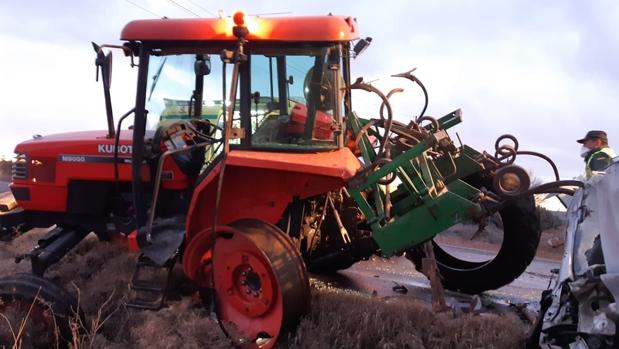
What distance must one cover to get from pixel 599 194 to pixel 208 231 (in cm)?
273

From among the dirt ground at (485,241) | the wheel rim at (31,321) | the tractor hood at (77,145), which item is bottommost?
the dirt ground at (485,241)

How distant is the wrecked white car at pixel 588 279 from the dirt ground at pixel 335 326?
477 millimetres

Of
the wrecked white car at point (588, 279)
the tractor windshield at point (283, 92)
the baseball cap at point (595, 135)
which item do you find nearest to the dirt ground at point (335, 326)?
the wrecked white car at point (588, 279)

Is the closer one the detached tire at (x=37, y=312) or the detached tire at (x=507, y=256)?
the detached tire at (x=37, y=312)

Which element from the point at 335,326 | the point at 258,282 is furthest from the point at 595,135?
the point at 258,282

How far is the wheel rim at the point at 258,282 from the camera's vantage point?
163 inches

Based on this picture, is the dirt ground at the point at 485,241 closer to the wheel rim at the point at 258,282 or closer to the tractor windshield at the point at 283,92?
the tractor windshield at the point at 283,92

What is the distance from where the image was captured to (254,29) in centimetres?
443

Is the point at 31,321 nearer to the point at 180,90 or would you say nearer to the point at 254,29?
the point at 180,90

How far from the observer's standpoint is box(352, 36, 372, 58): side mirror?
5.10m

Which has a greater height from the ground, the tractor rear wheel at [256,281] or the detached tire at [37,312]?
the tractor rear wheel at [256,281]

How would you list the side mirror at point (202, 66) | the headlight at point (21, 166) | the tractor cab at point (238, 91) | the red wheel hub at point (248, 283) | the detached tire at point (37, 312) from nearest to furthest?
the red wheel hub at point (248, 283), the tractor cab at point (238, 91), the detached tire at point (37, 312), the side mirror at point (202, 66), the headlight at point (21, 166)

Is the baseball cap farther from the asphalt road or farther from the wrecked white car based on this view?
the wrecked white car

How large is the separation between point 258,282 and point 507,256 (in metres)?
2.57
